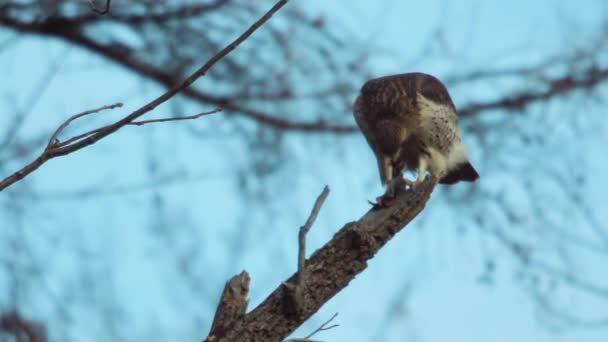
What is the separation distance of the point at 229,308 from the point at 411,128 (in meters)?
2.31

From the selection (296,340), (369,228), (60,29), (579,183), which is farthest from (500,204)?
(296,340)

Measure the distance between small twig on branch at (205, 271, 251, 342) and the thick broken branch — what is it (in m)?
0.02

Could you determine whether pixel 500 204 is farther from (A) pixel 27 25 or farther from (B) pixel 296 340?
(B) pixel 296 340

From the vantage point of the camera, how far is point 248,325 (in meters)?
2.35

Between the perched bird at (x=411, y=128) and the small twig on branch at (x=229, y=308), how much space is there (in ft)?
6.37

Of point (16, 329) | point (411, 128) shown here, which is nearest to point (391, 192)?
point (411, 128)

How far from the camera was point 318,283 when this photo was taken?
2.40 meters

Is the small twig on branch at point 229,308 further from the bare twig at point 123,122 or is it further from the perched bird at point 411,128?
the perched bird at point 411,128

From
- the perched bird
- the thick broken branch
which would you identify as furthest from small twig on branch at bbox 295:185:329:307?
the perched bird

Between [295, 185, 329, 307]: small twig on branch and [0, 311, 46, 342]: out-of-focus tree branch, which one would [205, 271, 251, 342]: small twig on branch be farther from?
[0, 311, 46, 342]: out-of-focus tree branch

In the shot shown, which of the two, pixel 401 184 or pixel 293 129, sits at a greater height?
pixel 293 129

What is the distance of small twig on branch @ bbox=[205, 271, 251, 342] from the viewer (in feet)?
7.68

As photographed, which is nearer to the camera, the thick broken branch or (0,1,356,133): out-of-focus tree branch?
the thick broken branch

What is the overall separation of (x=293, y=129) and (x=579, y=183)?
261 centimetres
